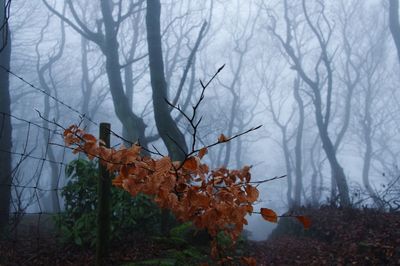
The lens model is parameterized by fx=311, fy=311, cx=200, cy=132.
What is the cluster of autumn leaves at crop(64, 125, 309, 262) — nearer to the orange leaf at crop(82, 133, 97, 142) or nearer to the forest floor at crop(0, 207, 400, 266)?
the orange leaf at crop(82, 133, 97, 142)

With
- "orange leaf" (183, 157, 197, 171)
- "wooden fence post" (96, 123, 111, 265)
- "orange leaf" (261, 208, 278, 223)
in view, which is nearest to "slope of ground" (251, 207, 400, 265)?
"wooden fence post" (96, 123, 111, 265)

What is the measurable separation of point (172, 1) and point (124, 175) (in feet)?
75.9

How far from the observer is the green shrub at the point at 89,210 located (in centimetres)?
539

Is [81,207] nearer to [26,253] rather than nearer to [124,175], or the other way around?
[26,253]

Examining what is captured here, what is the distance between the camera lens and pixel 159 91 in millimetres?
8453

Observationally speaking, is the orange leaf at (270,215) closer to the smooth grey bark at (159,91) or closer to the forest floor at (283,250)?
the forest floor at (283,250)

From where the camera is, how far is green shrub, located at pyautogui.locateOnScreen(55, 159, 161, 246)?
5387mm

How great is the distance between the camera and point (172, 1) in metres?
22.8

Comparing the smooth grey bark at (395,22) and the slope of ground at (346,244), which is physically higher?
the smooth grey bark at (395,22)

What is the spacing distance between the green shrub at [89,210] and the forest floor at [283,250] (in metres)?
0.24

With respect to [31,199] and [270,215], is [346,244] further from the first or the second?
[31,199]

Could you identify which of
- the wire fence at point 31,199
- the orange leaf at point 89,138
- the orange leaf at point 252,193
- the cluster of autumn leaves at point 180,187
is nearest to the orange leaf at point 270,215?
the cluster of autumn leaves at point 180,187

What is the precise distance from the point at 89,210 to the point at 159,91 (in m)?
3.84

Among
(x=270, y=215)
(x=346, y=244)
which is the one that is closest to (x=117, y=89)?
(x=346, y=244)
